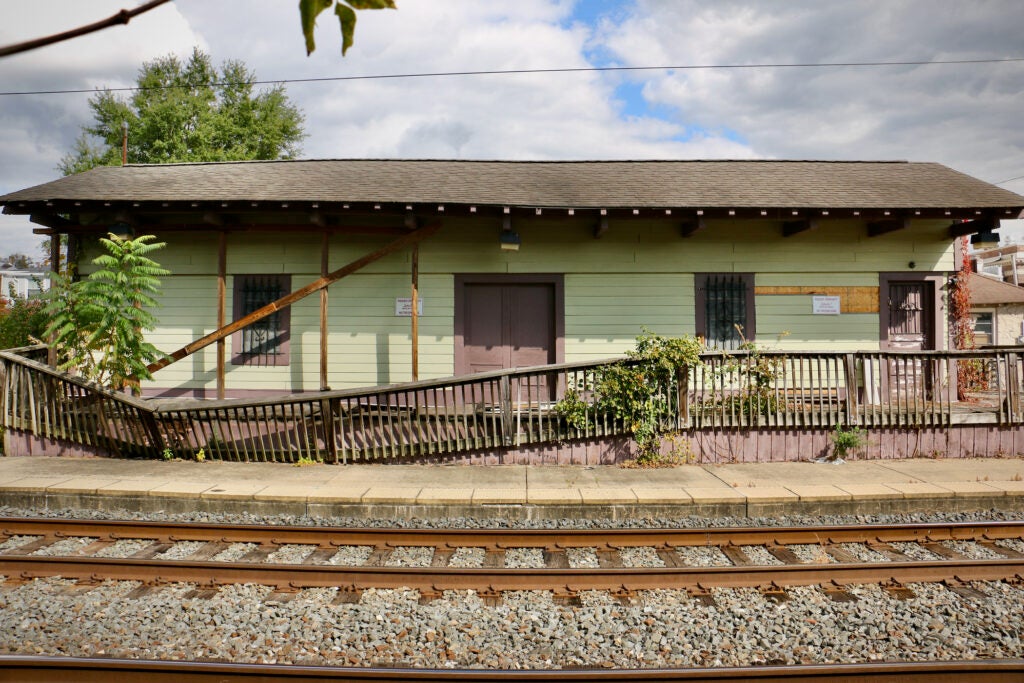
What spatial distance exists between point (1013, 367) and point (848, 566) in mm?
6108

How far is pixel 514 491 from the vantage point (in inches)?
271

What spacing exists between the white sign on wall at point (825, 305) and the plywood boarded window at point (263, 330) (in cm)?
915

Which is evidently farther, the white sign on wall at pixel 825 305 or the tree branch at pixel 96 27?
the white sign on wall at pixel 825 305

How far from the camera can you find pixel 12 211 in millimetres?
9992

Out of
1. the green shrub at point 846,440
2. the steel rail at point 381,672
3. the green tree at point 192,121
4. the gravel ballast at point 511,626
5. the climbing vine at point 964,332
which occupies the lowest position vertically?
the gravel ballast at point 511,626

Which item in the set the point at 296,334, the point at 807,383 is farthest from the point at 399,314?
the point at 807,383

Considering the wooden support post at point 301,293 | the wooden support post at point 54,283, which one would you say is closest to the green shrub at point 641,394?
the wooden support post at point 301,293

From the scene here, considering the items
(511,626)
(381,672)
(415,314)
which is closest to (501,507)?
(511,626)

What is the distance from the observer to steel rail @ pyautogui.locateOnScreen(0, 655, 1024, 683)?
3.43 m

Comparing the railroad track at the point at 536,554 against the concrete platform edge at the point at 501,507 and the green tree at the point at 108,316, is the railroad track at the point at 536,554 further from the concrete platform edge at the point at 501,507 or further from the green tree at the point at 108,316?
the green tree at the point at 108,316

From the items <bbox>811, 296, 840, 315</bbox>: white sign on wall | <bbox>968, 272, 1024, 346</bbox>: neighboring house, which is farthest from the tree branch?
<bbox>968, 272, 1024, 346</bbox>: neighboring house

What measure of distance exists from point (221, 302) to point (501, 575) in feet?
25.0

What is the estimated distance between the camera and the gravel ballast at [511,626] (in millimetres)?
3791

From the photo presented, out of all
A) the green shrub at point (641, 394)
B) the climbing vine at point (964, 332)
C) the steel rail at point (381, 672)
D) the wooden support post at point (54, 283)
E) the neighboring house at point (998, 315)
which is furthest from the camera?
the neighboring house at point (998, 315)
